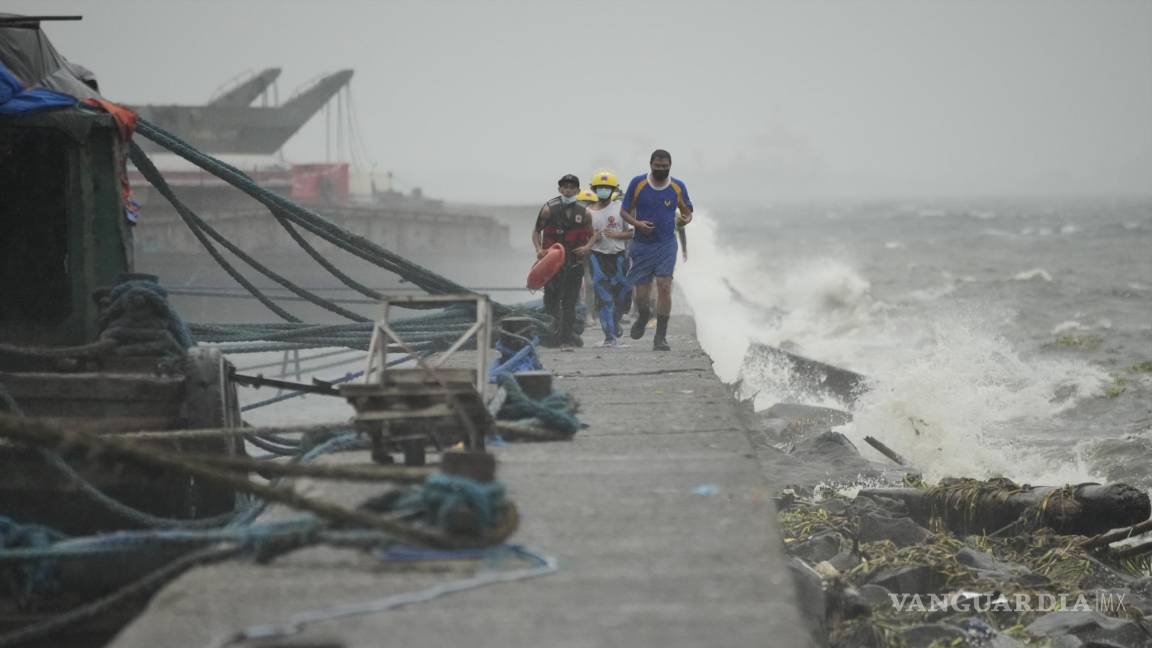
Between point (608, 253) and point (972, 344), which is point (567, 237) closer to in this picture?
point (608, 253)

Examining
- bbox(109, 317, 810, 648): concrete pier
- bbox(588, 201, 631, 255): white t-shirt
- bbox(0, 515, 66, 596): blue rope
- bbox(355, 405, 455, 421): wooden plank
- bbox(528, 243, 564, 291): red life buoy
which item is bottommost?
bbox(0, 515, 66, 596): blue rope

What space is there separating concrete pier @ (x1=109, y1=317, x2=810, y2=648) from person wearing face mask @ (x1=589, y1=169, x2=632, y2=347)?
549 centimetres

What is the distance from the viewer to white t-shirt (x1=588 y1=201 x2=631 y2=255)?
11758 mm

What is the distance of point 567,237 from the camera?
36.4ft

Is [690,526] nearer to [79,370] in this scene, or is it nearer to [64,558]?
[64,558]

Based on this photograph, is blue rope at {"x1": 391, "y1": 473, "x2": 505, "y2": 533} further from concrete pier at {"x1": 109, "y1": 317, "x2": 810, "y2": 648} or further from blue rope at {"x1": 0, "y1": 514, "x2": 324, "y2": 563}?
blue rope at {"x1": 0, "y1": 514, "x2": 324, "y2": 563}

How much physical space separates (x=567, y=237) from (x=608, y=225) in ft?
2.83

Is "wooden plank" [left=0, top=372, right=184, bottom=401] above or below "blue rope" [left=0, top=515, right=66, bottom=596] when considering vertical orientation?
above

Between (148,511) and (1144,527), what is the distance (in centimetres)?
666

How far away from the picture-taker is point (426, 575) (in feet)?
13.6

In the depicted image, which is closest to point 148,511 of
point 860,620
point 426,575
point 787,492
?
point 426,575

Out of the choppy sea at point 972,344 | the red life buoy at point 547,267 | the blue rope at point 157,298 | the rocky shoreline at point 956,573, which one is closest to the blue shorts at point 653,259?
the red life buoy at point 547,267

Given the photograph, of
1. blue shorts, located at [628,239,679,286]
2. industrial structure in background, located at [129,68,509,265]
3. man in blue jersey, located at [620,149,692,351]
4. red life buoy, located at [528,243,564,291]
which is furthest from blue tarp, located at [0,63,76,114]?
industrial structure in background, located at [129,68,509,265]

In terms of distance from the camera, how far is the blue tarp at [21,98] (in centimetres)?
694
